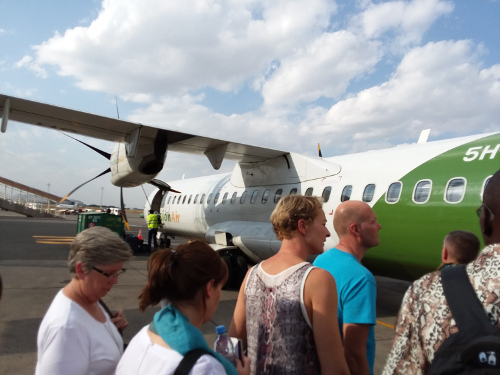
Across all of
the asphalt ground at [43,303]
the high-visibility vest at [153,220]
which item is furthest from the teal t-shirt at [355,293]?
the high-visibility vest at [153,220]

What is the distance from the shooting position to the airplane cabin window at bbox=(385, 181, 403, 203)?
22.1 feet

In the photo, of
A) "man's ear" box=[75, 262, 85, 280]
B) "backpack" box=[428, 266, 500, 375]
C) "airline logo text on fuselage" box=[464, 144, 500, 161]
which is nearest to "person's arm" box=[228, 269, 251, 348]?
"man's ear" box=[75, 262, 85, 280]

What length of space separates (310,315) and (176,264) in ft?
2.47

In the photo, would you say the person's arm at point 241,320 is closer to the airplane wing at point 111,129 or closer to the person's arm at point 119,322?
the person's arm at point 119,322

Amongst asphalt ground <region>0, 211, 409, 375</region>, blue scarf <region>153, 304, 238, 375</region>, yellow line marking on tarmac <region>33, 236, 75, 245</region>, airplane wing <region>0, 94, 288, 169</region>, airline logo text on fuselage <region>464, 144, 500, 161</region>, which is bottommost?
asphalt ground <region>0, 211, 409, 375</region>

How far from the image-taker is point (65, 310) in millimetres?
1925

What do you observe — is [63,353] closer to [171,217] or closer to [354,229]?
[354,229]

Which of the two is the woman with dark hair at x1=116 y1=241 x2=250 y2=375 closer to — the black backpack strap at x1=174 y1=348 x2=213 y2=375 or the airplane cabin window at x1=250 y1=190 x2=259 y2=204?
the black backpack strap at x1=174 y1=348 x2=213 y2=375

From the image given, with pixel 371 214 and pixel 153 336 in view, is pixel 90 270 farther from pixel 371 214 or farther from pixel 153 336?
pixel 371 214

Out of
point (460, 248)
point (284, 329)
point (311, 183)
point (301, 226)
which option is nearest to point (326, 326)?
point (284, 329)

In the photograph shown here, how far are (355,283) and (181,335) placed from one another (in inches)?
49.3

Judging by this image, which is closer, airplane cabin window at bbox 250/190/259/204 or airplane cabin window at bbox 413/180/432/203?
airplane cabin window at bbox 413/180/432/203

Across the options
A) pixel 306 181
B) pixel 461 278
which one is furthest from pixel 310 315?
pixel 306 181

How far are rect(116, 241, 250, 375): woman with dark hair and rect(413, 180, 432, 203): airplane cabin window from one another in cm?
547
